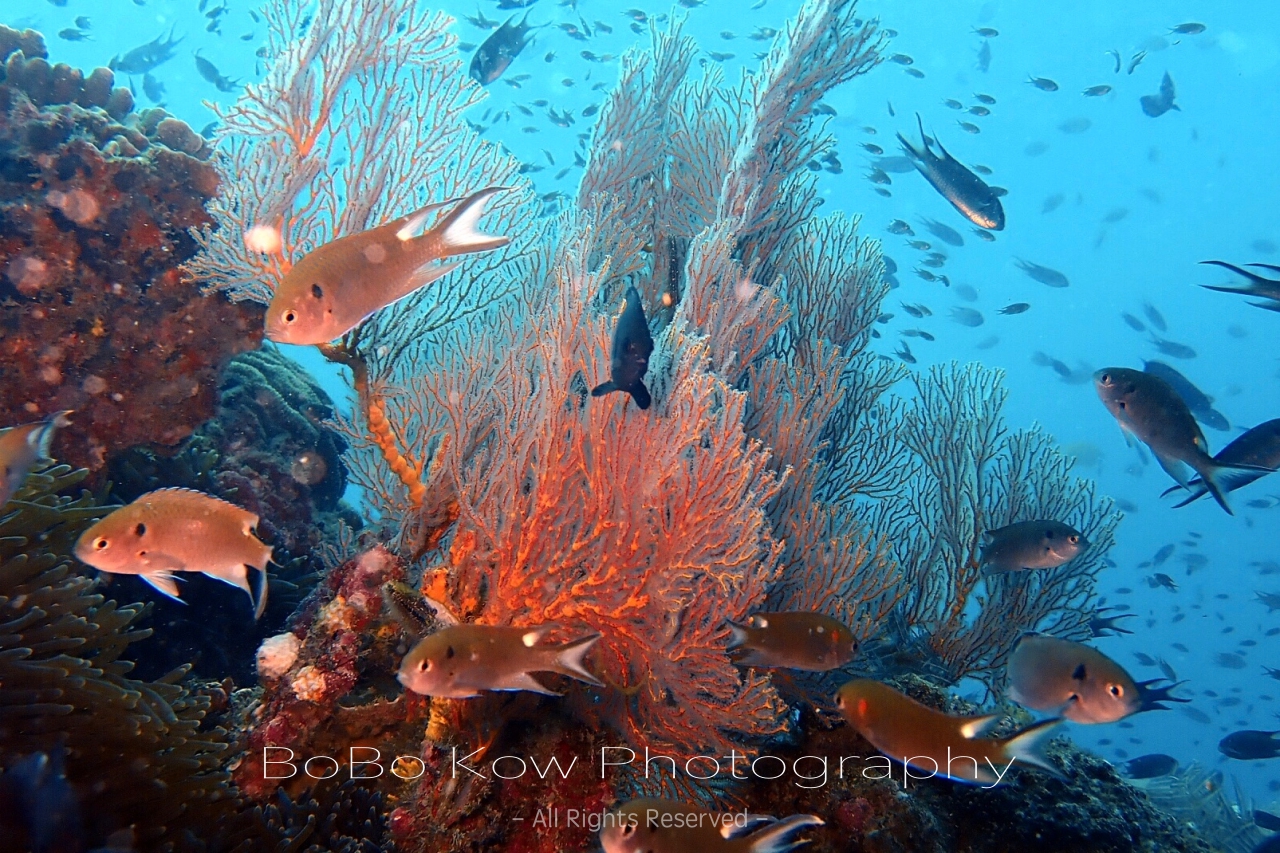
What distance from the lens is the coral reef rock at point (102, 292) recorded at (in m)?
4.64

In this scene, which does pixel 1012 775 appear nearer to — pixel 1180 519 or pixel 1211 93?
pixel 1211 93

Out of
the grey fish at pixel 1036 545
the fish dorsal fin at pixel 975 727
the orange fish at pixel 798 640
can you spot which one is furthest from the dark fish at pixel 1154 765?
the fish dorsal fin at pixel 975 727

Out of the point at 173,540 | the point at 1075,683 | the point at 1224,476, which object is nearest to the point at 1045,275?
the point at 1224,476

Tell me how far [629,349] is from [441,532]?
1801 mm

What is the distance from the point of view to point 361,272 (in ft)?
7.52

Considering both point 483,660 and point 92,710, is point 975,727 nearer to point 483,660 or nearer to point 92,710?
point 483,660

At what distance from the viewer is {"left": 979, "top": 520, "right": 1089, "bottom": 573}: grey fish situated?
497 cm

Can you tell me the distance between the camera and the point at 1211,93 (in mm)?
55938

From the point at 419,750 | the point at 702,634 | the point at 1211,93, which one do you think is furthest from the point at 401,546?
the point at 1211,93

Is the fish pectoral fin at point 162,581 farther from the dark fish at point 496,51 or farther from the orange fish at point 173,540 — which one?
the dark fish at point 496,51

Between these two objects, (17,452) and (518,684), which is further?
(518,684)

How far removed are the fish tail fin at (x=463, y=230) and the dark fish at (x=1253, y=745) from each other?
1162 cm

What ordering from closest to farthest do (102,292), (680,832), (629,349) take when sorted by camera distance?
(680,832) < (629,349) < (102,292)

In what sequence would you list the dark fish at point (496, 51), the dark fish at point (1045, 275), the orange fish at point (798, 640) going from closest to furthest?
1. the orange fish at point (798, 640)
2. the dark fish at point (496, 51)
3. the dark fish at point (1045, 275)
